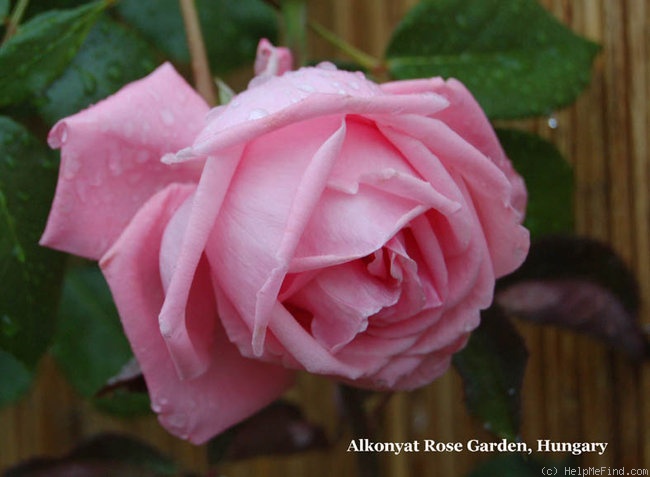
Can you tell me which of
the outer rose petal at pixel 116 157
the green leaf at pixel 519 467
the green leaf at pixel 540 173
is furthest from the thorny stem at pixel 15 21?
the green leaf at pixel 519 467

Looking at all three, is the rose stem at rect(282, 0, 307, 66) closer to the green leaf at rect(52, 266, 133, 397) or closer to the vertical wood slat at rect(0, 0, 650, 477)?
the vertical wood slat at rect(0, 0, 650, 477)

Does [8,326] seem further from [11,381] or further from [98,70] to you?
[11,381]

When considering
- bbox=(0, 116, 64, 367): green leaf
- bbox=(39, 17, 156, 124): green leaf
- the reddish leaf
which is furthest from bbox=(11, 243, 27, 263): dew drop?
the reddish leaf

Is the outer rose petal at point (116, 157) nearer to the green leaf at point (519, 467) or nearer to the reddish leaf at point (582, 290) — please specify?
the reddish leaf at point (582, 290)

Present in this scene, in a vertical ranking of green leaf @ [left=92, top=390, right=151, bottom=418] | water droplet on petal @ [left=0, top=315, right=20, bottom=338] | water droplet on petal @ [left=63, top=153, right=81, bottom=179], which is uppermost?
water droplet on petal @ [left=63, top=153, right=81, bottom=179]

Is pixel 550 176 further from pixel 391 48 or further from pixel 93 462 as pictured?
pixel 93 462
